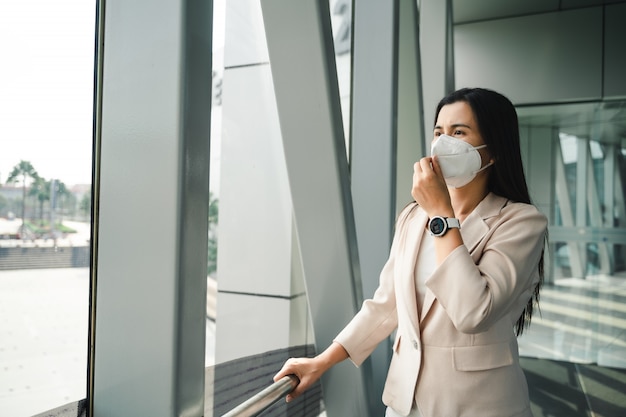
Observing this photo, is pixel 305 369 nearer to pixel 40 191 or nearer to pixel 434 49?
pixel 40 191

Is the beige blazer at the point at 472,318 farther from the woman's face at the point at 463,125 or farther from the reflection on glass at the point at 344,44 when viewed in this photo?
the reflection on glass at the point at 344,44

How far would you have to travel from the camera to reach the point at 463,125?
168 centimetres

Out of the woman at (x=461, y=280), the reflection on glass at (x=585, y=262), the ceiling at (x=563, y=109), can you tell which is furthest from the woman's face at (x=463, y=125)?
the reflection on glass at (x=585, y=262)

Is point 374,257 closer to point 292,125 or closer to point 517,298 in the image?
point 292,125

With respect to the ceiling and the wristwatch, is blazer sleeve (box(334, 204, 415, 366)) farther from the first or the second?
the ceiling

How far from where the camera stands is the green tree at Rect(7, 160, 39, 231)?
1.05m

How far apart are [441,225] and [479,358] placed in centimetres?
40

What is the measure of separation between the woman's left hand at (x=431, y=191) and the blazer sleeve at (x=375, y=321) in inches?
8.6

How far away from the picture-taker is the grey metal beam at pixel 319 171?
6.75ft

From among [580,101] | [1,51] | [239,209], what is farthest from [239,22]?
[580,101]

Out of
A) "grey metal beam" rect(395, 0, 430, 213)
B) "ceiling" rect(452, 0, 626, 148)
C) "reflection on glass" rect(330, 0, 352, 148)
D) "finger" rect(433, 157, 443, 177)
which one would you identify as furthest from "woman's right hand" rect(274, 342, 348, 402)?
"ceiling" rect(452, 0, 626, 148)

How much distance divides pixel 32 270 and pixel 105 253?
0.15 m

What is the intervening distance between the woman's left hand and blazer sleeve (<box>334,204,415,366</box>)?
0.72ft

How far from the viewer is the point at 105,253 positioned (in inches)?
45.8
